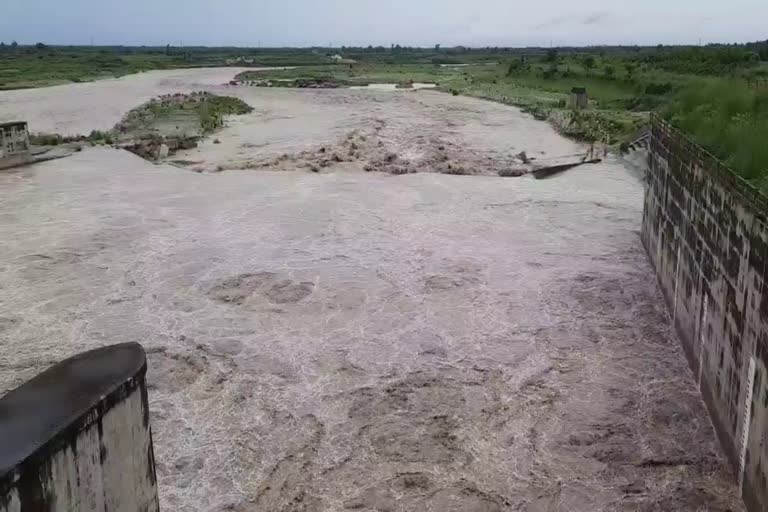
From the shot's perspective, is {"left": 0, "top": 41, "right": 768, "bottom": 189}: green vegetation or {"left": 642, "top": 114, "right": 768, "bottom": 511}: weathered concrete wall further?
{"left": 0, "top": 41, "right": 768, "bottom": 189}: green vegetation

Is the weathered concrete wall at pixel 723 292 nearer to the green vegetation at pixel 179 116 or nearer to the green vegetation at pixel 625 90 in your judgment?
the green vegetation at pixel 625 90

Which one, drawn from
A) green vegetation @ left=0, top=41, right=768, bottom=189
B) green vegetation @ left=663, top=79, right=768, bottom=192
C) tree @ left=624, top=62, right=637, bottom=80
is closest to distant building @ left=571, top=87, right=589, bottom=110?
green vegetation @ left=0, top=41, right=768, bottom=189

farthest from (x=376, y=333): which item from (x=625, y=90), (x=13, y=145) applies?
(x=625, y=90)

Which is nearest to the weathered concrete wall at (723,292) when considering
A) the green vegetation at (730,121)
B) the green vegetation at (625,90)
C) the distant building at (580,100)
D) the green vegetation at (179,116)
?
the green vegetation at (730,121)

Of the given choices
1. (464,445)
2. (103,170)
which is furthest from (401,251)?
(103,170)

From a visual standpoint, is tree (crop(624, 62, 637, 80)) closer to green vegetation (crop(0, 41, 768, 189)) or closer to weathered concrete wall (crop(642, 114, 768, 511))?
green vegetation (crop(0, 41, 768, 189))

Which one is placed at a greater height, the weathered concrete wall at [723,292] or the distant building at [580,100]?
the distant building at [580,100]
